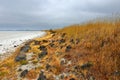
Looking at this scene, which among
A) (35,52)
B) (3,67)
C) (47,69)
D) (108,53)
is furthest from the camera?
(35,52)

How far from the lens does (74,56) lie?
411 inches

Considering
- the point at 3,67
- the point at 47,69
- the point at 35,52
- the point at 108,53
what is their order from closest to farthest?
the point at 108,53, the point at 47,69, the point at 3,67, the point at 35,52

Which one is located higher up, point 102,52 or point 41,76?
point 102,52

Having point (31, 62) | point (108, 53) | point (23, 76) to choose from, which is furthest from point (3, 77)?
point (108, 53)

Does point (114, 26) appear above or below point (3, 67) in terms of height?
above

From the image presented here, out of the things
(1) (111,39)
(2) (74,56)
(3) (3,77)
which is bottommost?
(3) (3,77)

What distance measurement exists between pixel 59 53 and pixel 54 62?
133 centimetres

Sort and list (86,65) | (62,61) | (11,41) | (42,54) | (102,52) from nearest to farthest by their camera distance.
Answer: (86,65), (102,52), (62,61), (42,54), (11,41)

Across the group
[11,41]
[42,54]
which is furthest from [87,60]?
[11,41]

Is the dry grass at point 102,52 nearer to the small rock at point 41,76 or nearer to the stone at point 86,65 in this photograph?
the stone at point 86,65

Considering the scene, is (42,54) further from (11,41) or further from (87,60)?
(11,41)

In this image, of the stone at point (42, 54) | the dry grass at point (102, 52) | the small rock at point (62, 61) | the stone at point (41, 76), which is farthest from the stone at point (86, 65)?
the stone at point (42, 54)

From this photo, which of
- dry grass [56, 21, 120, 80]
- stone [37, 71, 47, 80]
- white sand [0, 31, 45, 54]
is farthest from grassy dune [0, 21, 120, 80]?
white sand [0, 31, 45, 54]

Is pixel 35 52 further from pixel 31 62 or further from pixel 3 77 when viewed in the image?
pixel 3 77
